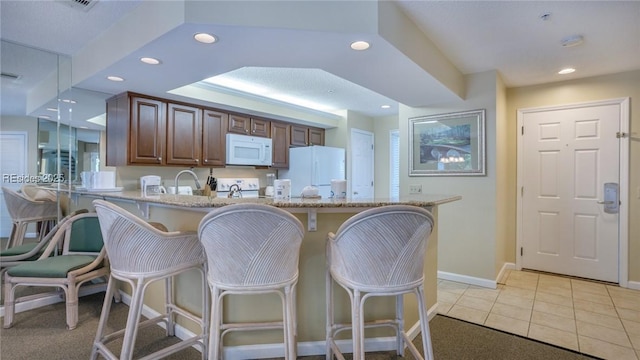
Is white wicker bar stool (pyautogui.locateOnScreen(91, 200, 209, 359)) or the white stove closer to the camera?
white wicker bar stool (pyautogui.locateOnScreen(91, 200, 209, 359))

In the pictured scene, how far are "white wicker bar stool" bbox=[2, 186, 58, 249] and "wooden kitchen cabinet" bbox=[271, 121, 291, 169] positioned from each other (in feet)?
8.48

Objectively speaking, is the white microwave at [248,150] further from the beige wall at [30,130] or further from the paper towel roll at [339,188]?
the paper towel roll at [339,188]

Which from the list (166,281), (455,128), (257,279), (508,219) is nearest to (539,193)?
(508,219)

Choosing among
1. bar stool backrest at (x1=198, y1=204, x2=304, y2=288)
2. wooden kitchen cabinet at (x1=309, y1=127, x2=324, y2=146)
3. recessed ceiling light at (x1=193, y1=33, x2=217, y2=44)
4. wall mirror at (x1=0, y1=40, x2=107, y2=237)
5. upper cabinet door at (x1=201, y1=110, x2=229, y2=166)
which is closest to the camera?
bar stool backrest at (x1=198, y1=204, x2=304, y2=288)

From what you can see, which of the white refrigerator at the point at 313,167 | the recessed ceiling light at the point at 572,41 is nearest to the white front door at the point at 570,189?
the recessed ceiling light at the point at 572,41

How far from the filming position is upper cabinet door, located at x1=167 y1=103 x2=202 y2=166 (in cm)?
350

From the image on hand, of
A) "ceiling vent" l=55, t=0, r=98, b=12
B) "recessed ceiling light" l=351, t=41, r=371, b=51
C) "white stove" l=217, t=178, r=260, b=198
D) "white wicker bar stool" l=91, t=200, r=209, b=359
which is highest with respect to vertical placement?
"ceiling vent" l=55, t=0, r=98, b=12

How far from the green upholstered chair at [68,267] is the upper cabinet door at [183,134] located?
1.05 m

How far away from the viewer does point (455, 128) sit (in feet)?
11.3

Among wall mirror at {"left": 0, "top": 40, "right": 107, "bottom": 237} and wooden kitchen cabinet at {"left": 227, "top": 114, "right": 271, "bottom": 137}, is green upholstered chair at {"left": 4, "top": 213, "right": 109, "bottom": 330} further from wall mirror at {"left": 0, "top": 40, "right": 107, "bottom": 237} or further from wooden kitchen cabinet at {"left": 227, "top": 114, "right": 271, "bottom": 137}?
wooden kitchen cabinet at {"left": 227, "top": 114, "right": 271, "bottom": 137}

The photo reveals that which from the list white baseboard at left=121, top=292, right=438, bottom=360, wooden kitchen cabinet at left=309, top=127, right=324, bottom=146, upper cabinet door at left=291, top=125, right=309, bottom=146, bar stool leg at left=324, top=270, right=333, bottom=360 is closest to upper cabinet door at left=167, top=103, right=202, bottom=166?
upper cabinet door at left=291, top=125, right=309, bottom=146

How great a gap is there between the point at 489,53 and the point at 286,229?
259 centimetres

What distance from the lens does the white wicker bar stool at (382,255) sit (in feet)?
4.64

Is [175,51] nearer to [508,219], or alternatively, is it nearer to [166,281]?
[166,281]
